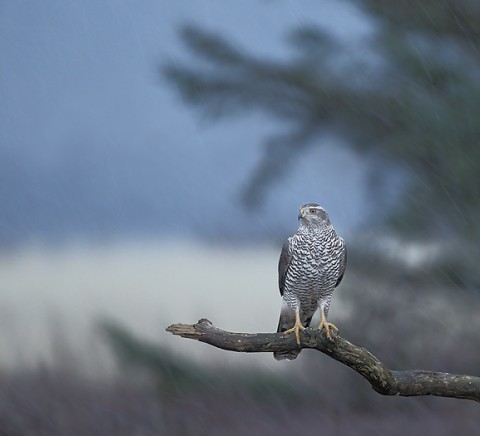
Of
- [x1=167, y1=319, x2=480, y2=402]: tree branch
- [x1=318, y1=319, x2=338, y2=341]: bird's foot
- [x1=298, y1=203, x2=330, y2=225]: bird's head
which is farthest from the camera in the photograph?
[x1=298, y1=203, x2=330, y2=225]: bird's head

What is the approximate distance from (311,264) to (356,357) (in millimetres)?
317

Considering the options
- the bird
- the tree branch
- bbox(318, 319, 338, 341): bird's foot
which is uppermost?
the bird

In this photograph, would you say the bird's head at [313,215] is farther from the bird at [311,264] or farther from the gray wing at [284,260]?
the gray wing at [284,260]

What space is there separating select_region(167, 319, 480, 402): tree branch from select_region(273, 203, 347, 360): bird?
93 millimetres

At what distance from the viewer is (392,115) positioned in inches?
133

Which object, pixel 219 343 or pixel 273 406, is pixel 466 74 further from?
pixel 219 343

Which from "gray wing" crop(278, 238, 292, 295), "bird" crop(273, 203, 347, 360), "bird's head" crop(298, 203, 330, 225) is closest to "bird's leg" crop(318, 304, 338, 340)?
"bird" crop(273, 203, 347, 360)

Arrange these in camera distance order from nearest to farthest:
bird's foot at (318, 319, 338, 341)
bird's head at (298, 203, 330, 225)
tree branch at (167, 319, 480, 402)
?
tree branch at (167, 319, 480, 402), bird's foot at (318, 319, 338, 341), bird's head at (298, 203, 330, 225)

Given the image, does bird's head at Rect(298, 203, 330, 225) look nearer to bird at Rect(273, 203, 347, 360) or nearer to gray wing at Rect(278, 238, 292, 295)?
bird at Rect(273, 203, 347, 360)

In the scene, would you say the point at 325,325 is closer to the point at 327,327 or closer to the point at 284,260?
the point at 327,327

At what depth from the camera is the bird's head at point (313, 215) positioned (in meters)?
2.05

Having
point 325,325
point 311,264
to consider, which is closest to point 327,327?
point 325,325

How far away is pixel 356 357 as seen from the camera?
6.07ft

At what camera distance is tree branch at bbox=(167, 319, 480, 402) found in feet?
5.79
